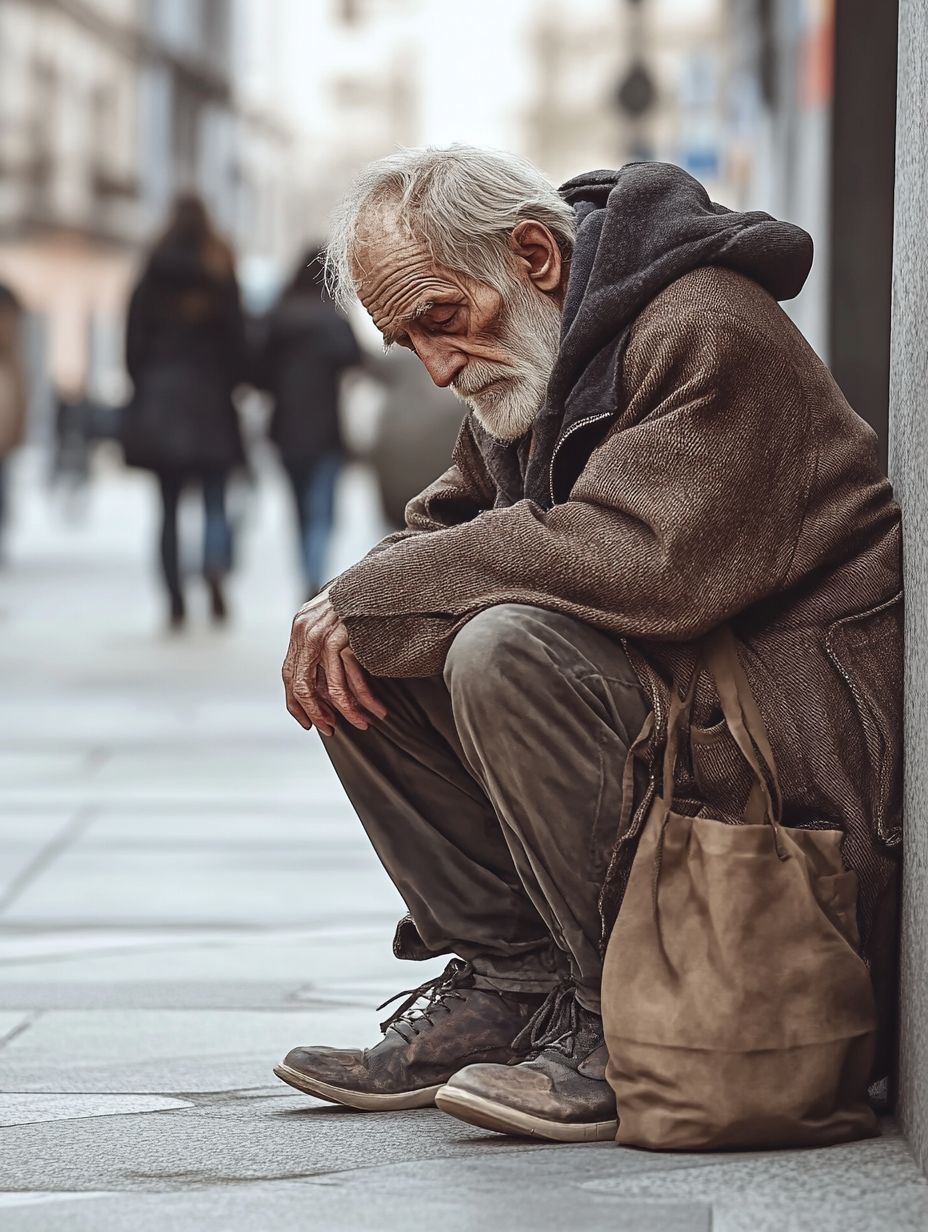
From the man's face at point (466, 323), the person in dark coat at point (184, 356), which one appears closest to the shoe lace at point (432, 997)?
the man's face at point (466, 323)

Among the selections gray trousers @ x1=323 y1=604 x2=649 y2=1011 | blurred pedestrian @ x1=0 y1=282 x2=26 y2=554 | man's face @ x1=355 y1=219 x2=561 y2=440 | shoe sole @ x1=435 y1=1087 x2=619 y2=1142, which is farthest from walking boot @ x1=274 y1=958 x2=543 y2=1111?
blurred pedestrian @ x1=0 y1=282 x2=26 y2=554

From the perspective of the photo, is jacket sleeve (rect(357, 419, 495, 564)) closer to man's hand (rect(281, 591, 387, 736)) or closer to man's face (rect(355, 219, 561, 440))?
man's face (rect(355, 219, 561, 440))

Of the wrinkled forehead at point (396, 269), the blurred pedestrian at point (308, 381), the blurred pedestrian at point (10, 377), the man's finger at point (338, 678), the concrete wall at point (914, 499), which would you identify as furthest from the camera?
the blurred pedestrian at point (10, 377)

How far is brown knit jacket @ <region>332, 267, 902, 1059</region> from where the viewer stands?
8.68 ft

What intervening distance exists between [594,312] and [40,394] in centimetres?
3791

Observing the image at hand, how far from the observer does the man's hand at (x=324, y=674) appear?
2.86m

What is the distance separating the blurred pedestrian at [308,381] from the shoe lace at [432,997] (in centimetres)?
761

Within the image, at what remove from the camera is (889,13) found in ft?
17.0

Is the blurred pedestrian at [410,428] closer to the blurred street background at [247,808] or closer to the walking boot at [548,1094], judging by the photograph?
the blurred street background at [247,808]

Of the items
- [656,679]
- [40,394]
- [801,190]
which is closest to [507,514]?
[656,679]

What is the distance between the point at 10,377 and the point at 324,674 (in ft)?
36.1

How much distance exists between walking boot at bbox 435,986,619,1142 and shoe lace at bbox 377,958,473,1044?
224 millimetres

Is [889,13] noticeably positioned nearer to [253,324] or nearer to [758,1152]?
[758,1152]

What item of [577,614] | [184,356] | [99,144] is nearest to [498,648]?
[577,614]
